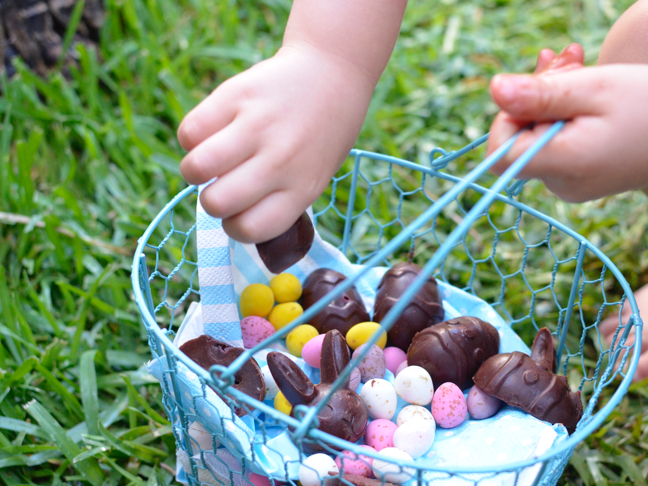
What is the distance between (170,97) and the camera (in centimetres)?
134

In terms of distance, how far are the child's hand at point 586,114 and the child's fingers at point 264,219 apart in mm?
228

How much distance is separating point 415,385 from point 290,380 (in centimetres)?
17

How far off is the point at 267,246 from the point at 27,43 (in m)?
1.07

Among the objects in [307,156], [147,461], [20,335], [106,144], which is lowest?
[147,461]

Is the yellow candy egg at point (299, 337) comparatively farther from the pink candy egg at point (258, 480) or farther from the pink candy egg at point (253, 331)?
the pink candy egg at point (258, 480)

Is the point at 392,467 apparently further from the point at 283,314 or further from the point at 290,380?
the point at 283,314

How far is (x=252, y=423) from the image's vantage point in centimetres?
69

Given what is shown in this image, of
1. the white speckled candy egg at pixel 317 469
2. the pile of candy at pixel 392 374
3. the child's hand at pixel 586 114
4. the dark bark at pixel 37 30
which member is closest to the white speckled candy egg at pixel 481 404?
the pile of candy at pixel 392 374

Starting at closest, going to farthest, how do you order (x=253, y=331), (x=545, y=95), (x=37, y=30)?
1. (x=545, y=95)
2. (x=253, y=331)
3. (x=37, y=30)

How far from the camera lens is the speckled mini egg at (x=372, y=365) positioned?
79 cm

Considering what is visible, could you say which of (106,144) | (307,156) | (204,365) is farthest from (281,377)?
(106,144)

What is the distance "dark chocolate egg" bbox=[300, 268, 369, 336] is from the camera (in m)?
0.84

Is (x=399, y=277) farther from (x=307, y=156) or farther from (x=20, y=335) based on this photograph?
(x=20, y=335)

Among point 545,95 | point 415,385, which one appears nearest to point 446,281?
point 415,385
